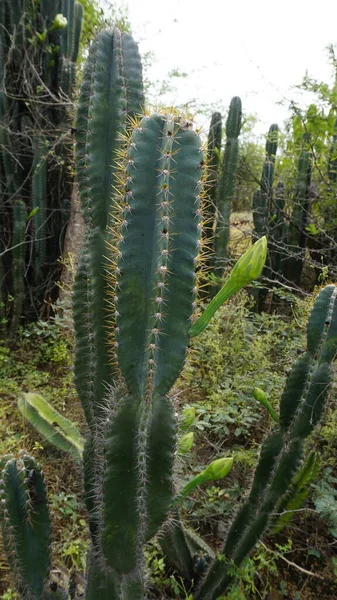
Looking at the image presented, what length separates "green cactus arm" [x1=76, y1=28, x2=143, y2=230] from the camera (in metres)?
1.53

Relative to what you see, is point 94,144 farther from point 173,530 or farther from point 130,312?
point 173,530

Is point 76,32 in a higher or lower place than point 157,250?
higher

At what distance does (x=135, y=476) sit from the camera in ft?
4.13

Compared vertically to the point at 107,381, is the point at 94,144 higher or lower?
higher

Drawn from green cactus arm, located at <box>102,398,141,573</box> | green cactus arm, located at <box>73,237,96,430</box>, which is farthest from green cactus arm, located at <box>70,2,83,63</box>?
green cactus arm, located at <box>102,398,141,573</box>

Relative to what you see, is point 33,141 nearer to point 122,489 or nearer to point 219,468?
point 219,468

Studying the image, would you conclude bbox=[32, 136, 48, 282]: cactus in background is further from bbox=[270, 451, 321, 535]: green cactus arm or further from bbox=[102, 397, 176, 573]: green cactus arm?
bbox=[102, 397, 176, 573]: green cactus arm

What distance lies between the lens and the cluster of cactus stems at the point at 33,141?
14.9 feet

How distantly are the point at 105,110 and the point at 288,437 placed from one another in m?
1.41

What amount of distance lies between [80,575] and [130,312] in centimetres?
139

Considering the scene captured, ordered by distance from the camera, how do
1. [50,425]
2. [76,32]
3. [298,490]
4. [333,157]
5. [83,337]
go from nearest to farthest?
1. [83,337]
2. [298,490]
3. [50,425]
4. [333,157]
5. [76,32]

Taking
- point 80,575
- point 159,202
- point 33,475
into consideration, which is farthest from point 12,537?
point 159,202

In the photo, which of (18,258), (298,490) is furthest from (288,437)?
(18,258)

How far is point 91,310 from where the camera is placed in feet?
4.94
